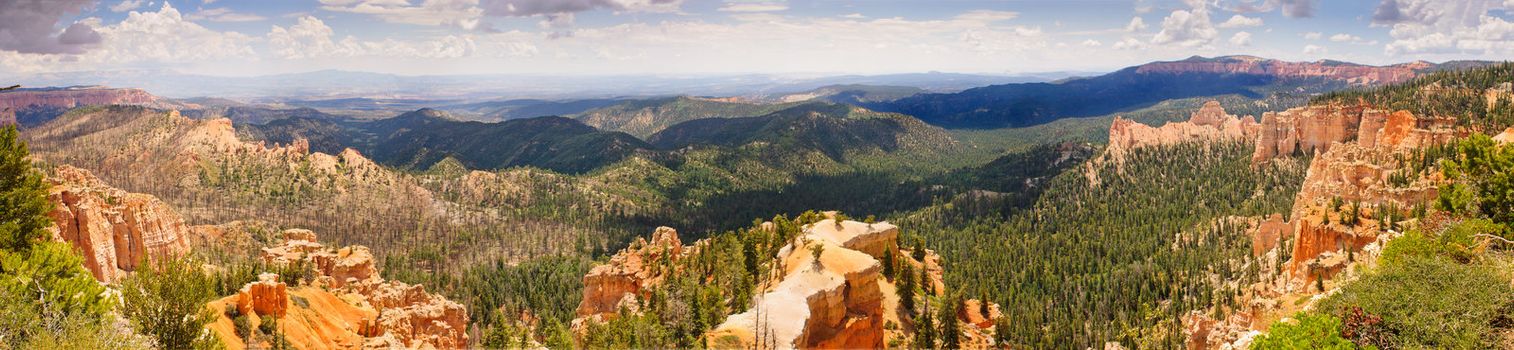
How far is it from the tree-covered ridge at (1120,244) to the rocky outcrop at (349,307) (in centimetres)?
4706

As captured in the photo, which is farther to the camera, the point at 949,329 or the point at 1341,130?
the point at 1341,130

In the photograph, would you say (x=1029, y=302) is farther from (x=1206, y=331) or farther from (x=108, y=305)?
(x=108, y=305)

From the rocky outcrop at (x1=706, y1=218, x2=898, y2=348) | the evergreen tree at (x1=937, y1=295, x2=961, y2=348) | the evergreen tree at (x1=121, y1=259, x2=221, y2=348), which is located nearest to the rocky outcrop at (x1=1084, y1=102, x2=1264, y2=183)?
the evergreen tree at (x1=937, y1=295, x2=961, y2=348)

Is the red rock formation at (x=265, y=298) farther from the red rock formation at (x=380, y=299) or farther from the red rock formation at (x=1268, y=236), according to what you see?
the red rock formation at (x=1268, y=236)

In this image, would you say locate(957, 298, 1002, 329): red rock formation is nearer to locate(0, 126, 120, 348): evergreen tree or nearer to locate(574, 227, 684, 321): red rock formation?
locate(574, 227, 684, 321): red rock formation

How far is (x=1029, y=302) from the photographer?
8831 cm

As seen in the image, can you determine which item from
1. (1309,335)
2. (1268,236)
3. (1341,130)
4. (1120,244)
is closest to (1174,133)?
(1341,130)

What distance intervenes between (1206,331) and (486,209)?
537 ft

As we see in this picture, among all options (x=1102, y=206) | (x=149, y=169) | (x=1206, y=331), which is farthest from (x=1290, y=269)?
(x=149, y=169)

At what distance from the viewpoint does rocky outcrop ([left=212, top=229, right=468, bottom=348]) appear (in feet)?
155

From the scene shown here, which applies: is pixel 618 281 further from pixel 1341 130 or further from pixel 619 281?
pixel 1341 130

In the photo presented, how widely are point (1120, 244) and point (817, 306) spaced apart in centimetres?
7611

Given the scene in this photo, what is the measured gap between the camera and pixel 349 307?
191 ft

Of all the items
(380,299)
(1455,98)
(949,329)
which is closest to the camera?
(949,329)
